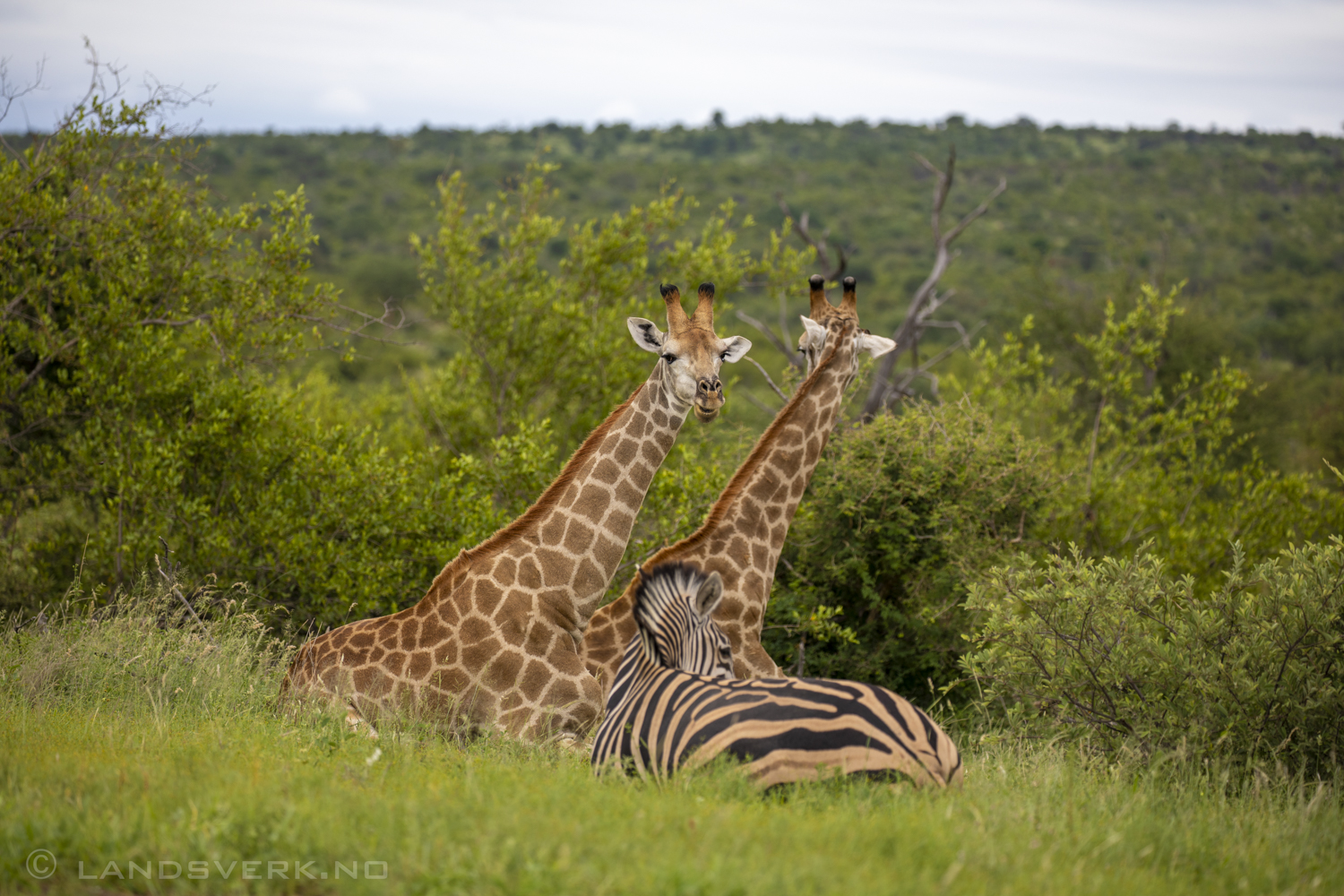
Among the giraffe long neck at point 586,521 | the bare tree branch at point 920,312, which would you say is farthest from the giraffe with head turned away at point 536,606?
the bare tree branch at point 920,312

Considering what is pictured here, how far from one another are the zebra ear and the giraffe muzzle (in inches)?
49.0

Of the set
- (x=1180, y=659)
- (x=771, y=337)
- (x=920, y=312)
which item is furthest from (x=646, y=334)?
(x=920, y=312)

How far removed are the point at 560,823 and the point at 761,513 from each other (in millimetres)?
3352

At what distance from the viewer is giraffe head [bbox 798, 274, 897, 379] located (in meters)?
7.27

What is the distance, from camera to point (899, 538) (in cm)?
→ 919

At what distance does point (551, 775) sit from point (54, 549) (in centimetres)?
693

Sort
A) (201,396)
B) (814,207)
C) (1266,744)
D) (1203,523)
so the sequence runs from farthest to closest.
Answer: (814,207) < (1203,523) < (201,396) < (1266,744)

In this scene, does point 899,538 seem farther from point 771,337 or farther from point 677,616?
point 677,616

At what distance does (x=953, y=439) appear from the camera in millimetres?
9484

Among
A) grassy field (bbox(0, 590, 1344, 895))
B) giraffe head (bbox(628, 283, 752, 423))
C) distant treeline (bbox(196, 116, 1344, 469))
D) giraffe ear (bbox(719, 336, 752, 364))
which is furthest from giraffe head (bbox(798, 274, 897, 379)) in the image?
distant treeline (bbox(196, 116, 1344, 469))

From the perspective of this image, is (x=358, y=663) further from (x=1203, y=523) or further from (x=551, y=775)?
(x=1203, y=523)

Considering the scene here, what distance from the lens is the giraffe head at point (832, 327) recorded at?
23.8ft

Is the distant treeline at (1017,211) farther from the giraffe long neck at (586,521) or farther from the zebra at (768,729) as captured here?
the zebra at (768,729)

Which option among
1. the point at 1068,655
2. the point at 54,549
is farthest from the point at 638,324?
the point at 54,549
